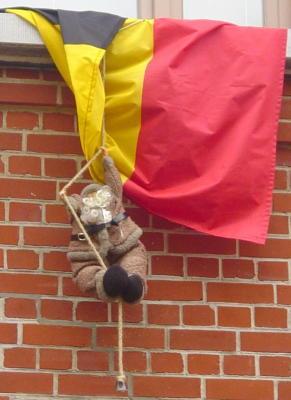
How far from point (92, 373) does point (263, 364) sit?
0.64 meters

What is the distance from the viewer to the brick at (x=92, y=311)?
5184 millimetres

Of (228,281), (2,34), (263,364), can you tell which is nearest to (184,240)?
(228,281)

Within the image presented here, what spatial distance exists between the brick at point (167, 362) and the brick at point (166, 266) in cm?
31

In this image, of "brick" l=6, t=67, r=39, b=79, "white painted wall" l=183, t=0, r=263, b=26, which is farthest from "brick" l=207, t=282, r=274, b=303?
"white painted wall" l=183, t=0, r=263, b=26

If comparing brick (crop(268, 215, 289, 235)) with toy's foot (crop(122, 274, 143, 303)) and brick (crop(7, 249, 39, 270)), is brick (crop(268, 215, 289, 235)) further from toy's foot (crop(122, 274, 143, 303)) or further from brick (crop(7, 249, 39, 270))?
brick (crop(7, 249, 39, 270))

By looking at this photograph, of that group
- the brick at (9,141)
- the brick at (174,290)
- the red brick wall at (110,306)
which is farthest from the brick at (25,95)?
the brick at (174,290)

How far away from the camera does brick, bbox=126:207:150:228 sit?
5316 mm

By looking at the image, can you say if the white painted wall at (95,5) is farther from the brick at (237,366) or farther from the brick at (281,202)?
the brick at (237,366)

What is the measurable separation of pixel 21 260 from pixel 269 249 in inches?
37.1

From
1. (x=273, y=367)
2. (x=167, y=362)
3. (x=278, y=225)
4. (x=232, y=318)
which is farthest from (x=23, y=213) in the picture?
(x=273, y=367)

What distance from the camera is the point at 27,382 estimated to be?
16.7ft

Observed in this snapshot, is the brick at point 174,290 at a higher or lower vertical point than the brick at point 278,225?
lower

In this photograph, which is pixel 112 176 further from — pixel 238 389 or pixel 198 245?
pixel 238 389

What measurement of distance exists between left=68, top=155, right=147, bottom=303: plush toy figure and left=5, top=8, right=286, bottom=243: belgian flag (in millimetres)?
141
